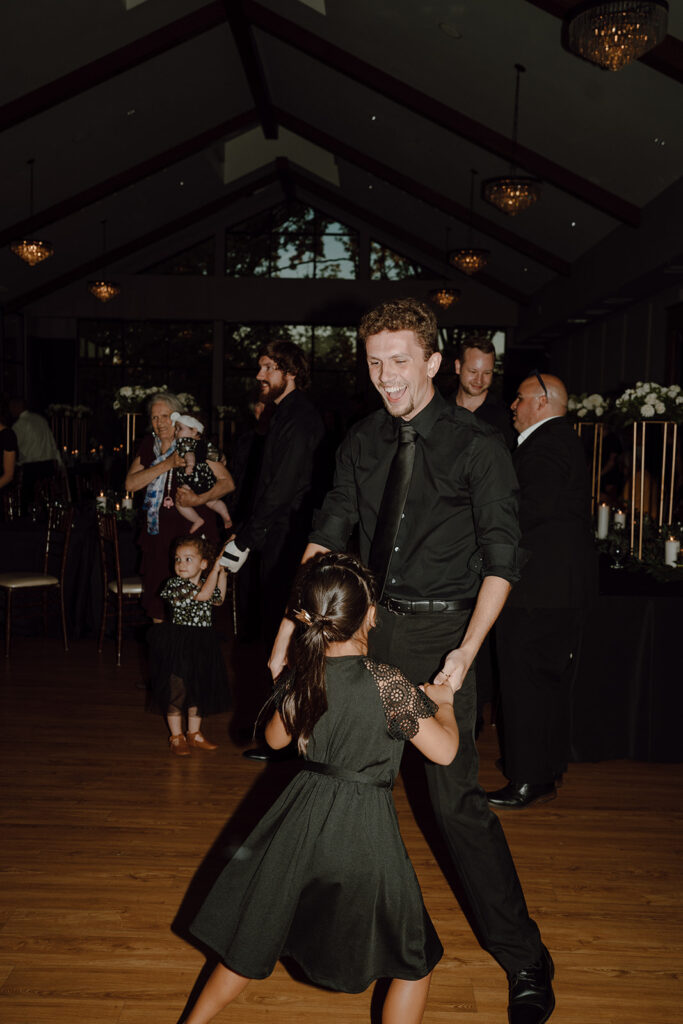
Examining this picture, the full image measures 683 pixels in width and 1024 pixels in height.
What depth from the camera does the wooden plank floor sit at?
6.97 ft

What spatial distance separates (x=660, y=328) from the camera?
1046 cm

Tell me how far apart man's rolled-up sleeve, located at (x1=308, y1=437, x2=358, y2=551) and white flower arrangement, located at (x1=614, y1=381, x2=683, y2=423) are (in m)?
2.89

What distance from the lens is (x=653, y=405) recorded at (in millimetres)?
4504

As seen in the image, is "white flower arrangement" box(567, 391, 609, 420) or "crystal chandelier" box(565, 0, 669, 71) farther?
"white flower arrangement" box(567, 391, 609, 420)

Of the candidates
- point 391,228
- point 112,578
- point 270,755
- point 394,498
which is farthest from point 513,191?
point 391,228

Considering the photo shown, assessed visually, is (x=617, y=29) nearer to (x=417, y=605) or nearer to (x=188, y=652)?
(x=188, y=652)

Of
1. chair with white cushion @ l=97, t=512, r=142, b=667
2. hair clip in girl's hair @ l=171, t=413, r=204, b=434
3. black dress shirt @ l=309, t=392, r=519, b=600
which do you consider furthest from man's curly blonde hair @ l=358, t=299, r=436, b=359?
chair with white cushion @ l=97, t=512, r=142, b=667

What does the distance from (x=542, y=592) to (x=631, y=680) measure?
89 centimetres

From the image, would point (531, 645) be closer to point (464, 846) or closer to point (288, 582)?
point (288, 582)

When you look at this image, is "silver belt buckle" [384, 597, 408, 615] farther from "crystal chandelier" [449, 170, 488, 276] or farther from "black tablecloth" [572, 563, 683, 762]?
"crystal chandelier" [449, 170, 488, 276]

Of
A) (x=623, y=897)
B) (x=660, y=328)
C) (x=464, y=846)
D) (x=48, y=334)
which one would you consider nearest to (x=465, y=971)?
(x=464, y=846)

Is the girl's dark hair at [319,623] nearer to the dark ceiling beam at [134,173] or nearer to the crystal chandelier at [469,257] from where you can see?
the crystal chandelier at [469,257]

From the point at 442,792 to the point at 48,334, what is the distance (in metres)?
16.7

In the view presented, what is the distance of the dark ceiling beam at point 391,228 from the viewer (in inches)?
619
